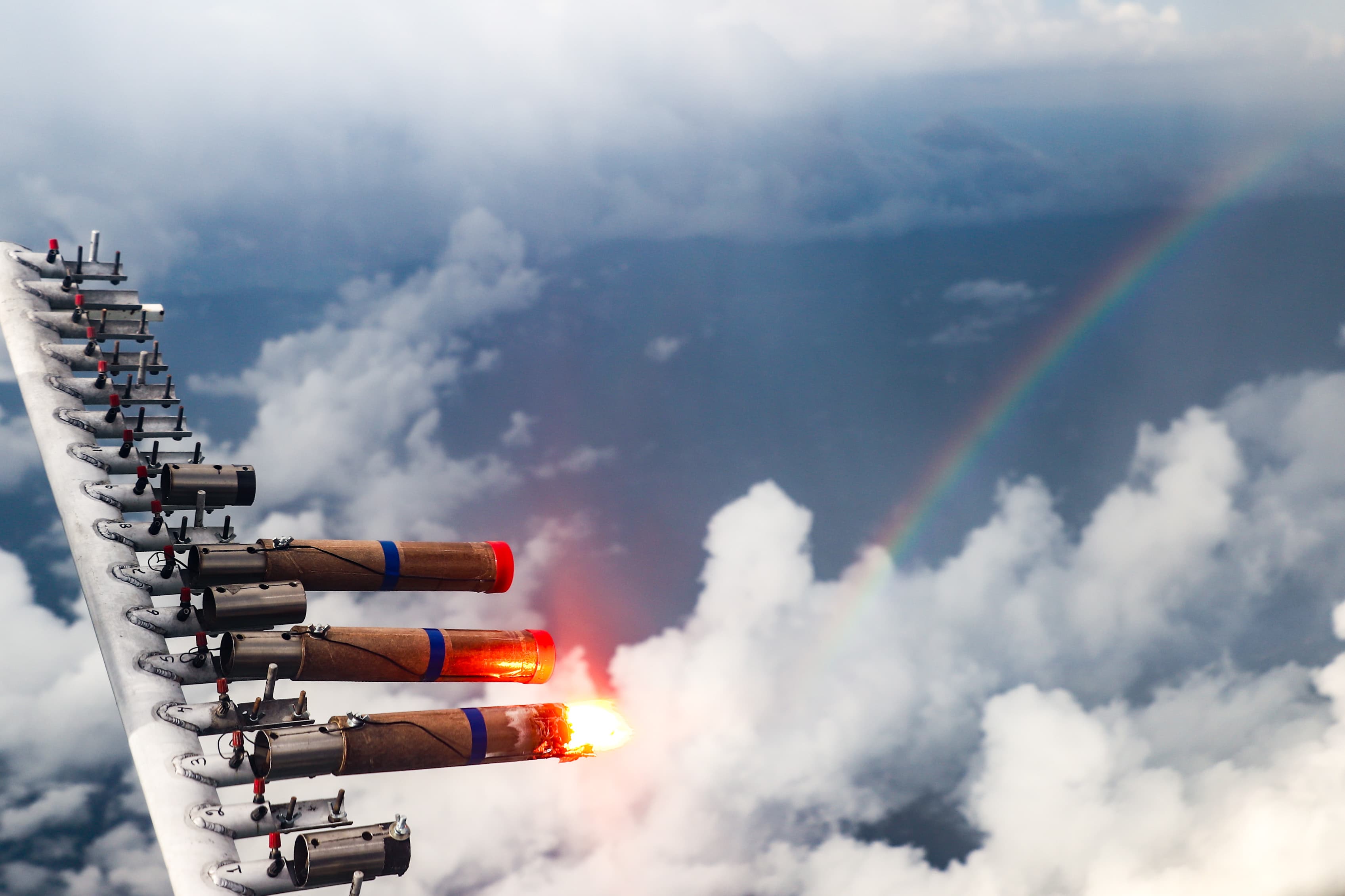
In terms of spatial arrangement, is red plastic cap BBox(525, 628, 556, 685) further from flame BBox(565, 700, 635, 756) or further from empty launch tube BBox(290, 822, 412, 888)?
empty launch tube BBox(290, 822, 412, 888)

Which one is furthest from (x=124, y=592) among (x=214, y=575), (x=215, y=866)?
(x=215, y=866)


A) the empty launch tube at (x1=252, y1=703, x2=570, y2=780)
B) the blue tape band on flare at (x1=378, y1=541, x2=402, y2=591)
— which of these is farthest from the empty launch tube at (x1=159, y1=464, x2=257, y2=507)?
the empty launch tube at (x1=252, y1=703, x2=570, y2=780)

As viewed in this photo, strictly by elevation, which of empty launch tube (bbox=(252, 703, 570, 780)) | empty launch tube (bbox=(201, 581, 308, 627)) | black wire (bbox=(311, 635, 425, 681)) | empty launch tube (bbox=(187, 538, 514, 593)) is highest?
empty launch tube (bbox=(187, 538, 514, 593))

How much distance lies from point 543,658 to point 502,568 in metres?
4.01

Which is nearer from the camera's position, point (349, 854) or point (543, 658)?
point (349, 854)

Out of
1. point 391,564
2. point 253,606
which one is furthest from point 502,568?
point 253,606

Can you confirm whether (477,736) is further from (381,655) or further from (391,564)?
(391,564)

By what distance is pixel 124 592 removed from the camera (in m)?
36.4

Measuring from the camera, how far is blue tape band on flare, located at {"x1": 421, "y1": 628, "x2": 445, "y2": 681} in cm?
3716

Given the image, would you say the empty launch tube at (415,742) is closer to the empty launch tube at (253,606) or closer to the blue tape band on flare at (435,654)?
the blue tape band on flare at (435,654)

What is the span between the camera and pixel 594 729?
36.7m

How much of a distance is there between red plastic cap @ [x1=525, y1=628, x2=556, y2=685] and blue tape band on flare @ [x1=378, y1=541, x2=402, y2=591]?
192 inches

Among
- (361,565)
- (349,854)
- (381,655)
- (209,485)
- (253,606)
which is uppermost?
(209,485)

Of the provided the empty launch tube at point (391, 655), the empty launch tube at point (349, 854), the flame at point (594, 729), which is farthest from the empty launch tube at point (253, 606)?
the flame at point (594, 729)
